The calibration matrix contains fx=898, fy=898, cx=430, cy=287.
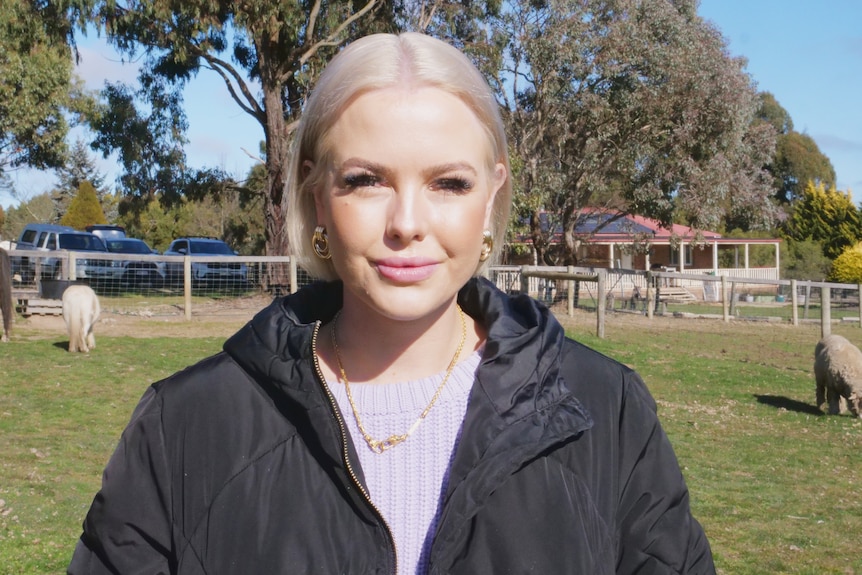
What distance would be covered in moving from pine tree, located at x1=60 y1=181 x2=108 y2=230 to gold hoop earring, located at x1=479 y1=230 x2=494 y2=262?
51092 millimetres

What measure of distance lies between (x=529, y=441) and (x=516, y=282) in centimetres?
2103

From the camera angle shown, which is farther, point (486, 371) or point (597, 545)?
point (486, 371)

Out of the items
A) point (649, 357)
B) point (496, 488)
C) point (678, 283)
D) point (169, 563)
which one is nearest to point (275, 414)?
point (169, 563)

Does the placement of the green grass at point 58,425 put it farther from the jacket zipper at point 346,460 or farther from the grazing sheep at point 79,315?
the jacket zipper at point 346,460

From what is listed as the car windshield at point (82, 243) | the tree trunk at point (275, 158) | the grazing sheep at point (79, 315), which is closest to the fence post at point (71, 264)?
the grazing sheep at point (79, 315)

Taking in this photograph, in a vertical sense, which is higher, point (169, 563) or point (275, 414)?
point (275, 414)

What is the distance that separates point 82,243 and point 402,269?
2934 centimetres

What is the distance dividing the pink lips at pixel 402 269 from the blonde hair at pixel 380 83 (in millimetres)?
267

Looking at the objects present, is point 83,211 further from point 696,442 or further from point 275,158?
point 696,442

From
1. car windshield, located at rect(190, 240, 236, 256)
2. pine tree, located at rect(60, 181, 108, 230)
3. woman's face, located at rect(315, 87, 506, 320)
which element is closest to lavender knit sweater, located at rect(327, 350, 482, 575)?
woman's face, located at rect(315, 87, 506, 320)

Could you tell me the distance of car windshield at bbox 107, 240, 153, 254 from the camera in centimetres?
3072

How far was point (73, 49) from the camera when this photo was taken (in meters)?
22.1

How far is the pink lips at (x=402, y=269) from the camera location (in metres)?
1.73

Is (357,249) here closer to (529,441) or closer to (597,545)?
(529,441)
